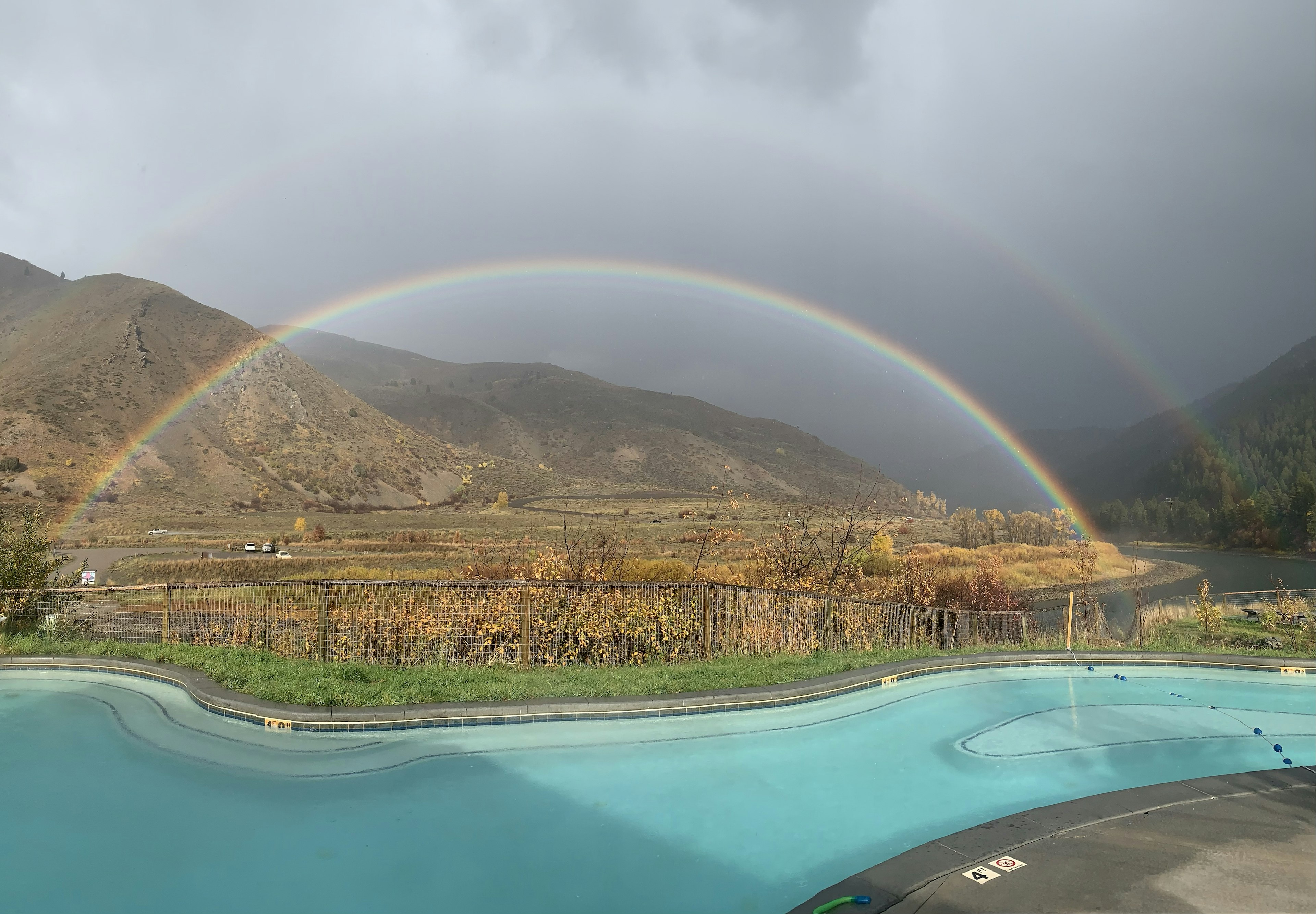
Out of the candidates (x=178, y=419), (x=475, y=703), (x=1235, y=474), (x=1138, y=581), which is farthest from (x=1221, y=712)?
(x=1235, y=474)

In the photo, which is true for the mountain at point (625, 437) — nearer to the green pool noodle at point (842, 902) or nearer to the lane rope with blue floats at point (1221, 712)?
the lane rope with blue floats at point (1221, 712)

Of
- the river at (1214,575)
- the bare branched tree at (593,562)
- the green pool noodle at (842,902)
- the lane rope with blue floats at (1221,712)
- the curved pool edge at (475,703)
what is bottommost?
the river at (1214,575)

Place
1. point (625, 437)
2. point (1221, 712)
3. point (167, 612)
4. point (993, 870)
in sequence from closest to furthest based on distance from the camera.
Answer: point (993, 870) → point (1221, 712) → point (167, 612) → point (625, 437)

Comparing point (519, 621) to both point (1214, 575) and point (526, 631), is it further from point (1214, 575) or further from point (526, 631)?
point (1214, 575)

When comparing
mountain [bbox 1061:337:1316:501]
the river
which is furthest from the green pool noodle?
mountain [bbox 1061:337:1316:501]

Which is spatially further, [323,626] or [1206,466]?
[1206,466]

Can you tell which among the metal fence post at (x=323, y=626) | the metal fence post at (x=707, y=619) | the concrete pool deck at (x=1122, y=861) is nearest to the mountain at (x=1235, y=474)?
the metal fence post at (x=707, y=619)
